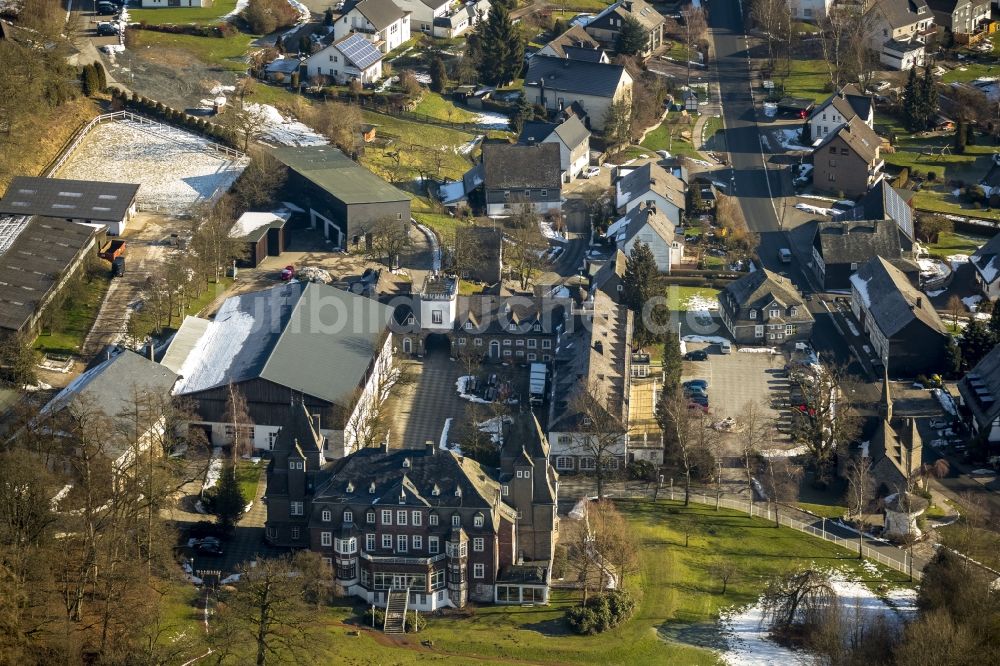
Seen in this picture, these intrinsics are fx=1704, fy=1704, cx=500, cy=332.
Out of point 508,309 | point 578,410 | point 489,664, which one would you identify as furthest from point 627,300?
point 489,664

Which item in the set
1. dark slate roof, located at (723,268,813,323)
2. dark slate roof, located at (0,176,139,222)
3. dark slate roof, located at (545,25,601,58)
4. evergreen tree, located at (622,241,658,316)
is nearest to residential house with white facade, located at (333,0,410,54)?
dark slate roof, located at (545,25,601,58)

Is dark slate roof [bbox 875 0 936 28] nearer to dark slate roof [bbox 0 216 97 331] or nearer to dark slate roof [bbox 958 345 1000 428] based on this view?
dark slate roof [bbox 958 345 1000 428]

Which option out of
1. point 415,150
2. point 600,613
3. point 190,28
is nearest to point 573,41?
point 415,150

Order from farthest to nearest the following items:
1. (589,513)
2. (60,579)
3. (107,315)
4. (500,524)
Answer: (107,315)
(589,513)
(500,524)
(60,579)

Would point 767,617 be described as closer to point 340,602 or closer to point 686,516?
point 686,516

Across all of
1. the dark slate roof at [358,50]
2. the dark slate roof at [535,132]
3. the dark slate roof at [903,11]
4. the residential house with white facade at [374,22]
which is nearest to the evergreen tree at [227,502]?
the dark slate roof at [535,132]

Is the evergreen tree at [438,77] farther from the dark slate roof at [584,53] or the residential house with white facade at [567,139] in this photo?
the residential house with white facade at [567,139]
